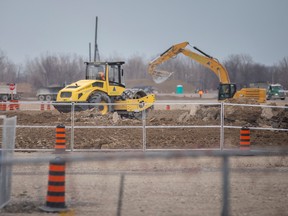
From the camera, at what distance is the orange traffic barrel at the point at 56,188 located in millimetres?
6799

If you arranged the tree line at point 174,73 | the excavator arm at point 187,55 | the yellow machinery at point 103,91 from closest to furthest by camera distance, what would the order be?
the yellow machinery at point 103,91, the excavator arm at point 187,55, the tree line at point 174,73

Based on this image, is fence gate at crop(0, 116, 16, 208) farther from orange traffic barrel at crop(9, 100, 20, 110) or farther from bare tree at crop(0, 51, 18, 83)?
bare tree at crop(0, 51, 18, 83)

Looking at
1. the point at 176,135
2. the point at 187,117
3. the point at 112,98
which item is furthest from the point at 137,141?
the point at 112,98

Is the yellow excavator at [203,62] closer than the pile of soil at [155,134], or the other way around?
the pile of soil at [155,134]

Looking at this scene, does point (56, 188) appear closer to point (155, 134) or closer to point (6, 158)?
point (6, 158)

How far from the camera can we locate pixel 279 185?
705 cm

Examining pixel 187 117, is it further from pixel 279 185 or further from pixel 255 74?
pixel 255 74

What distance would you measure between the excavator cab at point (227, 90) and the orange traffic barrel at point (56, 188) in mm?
28226

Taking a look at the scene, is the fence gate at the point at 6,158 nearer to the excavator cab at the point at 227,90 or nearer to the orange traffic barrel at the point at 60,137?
the orange traffic barrel at the point at 60,137

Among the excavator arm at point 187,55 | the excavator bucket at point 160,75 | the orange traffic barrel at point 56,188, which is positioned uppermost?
the excavator arm at point 187,55

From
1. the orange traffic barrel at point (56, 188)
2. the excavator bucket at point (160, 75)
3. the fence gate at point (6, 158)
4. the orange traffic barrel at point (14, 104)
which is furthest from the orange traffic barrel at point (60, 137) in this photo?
the excavator bucket at point (160, 75)

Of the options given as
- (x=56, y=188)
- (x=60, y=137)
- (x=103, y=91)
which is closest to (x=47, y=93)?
(x=103, y=91)

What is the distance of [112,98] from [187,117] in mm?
4369

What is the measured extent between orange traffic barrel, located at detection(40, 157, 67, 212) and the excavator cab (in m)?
28.2
